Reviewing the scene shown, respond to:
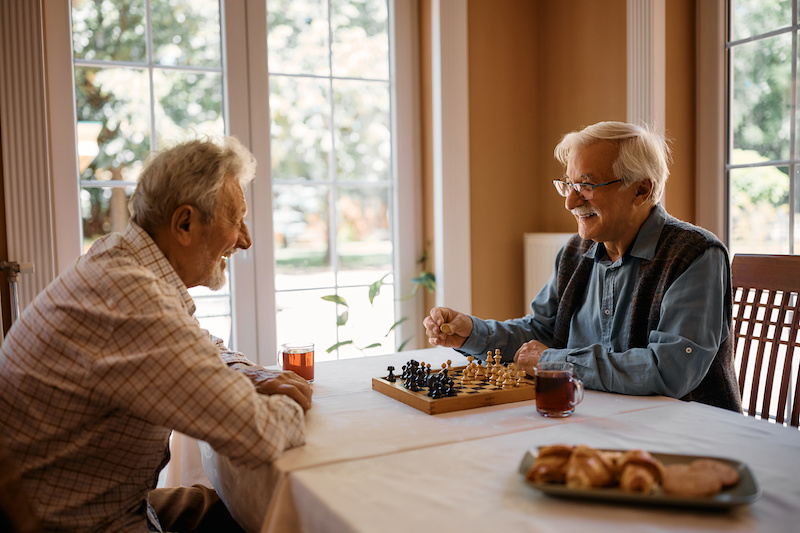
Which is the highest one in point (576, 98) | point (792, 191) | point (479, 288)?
point (576, 98)

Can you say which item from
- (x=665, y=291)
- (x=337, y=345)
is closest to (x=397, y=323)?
(x=337, y=345)

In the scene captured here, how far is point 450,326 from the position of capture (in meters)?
1.81

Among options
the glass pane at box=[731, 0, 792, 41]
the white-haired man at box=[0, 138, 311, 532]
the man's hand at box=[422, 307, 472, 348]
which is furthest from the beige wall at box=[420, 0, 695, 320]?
the white-haired man at box=[0, 138, 311, 532]

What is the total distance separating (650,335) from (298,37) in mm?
2453

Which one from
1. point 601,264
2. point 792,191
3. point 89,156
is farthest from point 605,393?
point 89,156

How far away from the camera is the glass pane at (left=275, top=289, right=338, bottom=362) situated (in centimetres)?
334

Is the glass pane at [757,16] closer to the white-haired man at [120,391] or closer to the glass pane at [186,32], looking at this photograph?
the glass pane at [186,32]

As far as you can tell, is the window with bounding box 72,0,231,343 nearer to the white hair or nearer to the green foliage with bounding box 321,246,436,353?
the green foliage with bounding box 321,246,436,353

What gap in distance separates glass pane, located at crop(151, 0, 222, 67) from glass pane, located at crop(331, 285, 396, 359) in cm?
135

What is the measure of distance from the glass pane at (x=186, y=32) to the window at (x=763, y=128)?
2324 mm

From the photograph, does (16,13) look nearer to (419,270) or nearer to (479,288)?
(419,270)

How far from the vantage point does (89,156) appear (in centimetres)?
292

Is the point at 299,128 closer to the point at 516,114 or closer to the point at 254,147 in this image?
the point at 254,147

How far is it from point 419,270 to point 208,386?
2.65 meters
